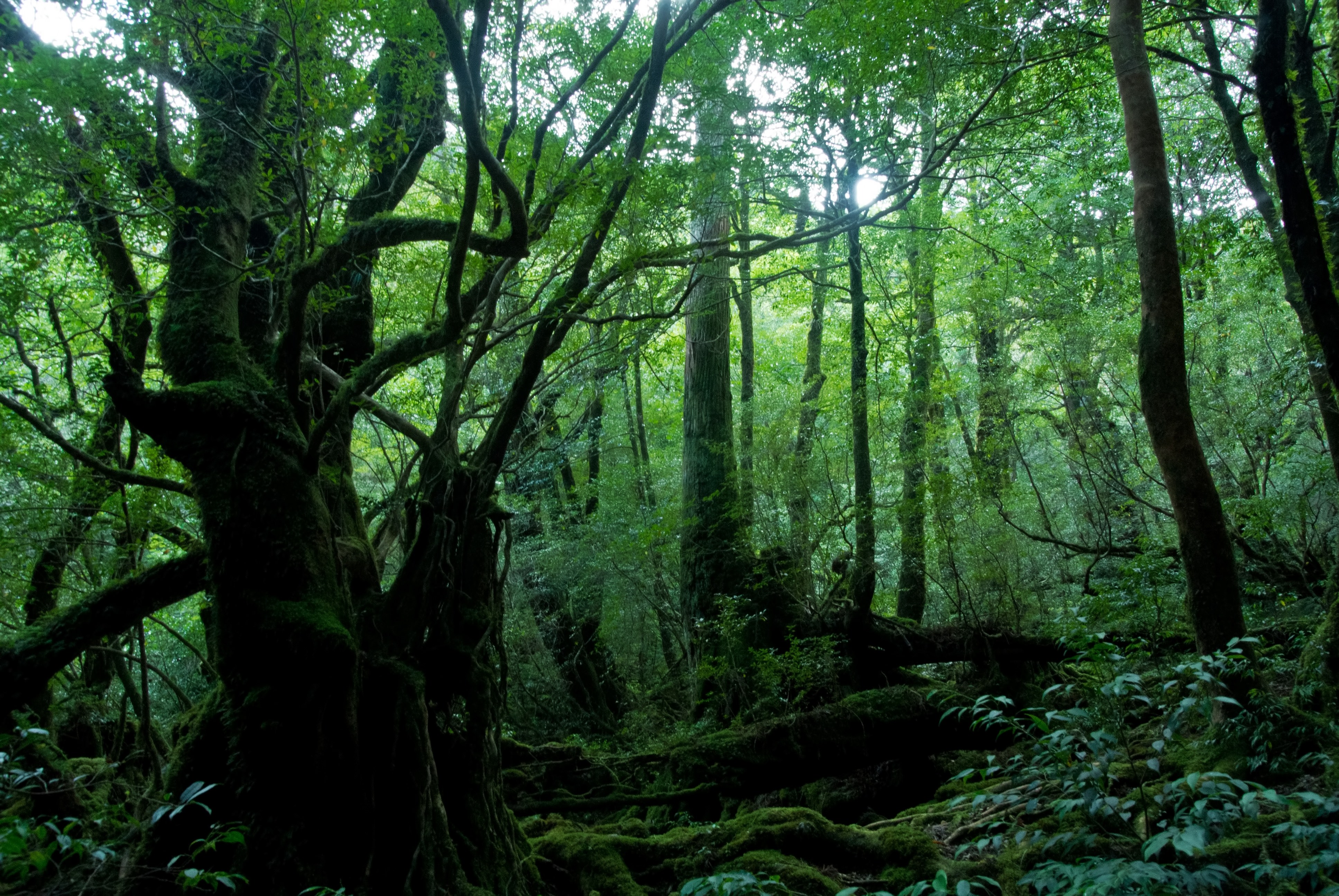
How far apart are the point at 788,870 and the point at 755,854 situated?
304 mm

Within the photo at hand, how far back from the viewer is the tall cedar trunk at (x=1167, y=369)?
4.23 metres

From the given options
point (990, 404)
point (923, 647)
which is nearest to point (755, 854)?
point (923, 647)

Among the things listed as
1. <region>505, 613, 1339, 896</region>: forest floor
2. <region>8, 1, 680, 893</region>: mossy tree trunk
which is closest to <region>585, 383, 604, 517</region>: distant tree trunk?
<region>505, 613, 1339, 896</region>: forest floor

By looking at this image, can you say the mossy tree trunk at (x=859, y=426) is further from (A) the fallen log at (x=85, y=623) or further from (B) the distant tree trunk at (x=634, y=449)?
(A) the fallen log at (x=85, y=623)

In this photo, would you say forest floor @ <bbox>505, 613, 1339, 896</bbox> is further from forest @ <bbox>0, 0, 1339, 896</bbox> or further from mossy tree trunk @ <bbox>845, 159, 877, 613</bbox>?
mossy tree trunk @ <bbox>845, 159, 877, 613</bbox>

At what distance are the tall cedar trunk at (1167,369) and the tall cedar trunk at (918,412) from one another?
220 cm

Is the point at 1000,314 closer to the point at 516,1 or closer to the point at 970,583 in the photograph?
the point at 970,583

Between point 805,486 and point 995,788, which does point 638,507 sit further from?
point 995,788

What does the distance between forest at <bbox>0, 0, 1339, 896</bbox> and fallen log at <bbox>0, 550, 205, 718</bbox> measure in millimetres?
27

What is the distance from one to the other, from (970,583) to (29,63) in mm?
8404

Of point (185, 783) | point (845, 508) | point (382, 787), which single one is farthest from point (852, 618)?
point (185, 783)

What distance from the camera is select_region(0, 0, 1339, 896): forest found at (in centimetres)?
354

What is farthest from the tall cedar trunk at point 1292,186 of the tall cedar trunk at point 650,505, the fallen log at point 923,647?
the tall cedar trunk at point 650,505

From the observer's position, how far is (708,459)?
864 cm
